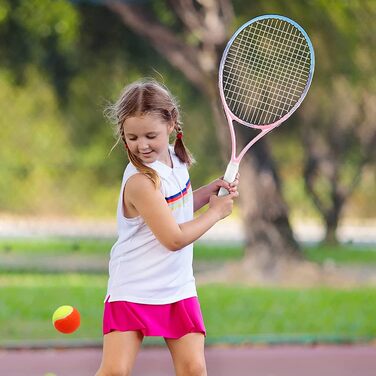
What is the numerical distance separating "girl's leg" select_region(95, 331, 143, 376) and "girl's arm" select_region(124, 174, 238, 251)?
0.98 feet

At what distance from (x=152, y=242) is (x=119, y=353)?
13.2 inches

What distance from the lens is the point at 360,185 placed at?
603 inches

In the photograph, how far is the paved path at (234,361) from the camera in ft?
18.9

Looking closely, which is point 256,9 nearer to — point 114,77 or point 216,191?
point 114,77

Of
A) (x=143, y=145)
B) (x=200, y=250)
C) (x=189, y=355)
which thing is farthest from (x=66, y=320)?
(x=200, y=250)

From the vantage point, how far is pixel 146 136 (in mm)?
3229

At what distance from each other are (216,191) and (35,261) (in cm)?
896

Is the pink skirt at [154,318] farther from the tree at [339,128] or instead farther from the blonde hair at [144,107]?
the tree at [339,128]

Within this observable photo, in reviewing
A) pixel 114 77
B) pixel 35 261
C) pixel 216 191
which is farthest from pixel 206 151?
pixel 216 191

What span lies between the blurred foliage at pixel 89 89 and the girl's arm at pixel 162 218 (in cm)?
867

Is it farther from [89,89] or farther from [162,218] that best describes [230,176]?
[89,89]

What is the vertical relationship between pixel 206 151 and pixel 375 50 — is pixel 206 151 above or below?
below

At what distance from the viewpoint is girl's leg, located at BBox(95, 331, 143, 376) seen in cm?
323

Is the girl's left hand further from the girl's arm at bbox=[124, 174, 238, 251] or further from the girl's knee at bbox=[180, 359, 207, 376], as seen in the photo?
the girl's knee at bbox=[180, 359, 207, 376]
